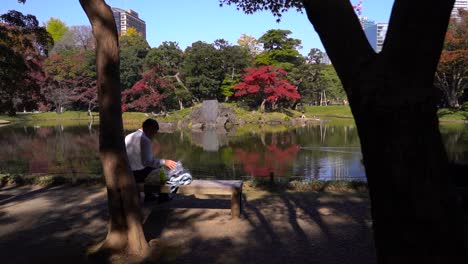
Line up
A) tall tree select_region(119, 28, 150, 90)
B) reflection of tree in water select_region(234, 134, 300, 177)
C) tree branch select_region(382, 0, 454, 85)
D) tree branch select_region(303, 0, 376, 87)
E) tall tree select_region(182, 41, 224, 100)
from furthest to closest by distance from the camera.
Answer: tall tree select_region(119, 28, 150, 90) < tall tree select_region(182, 41, 224, 100) < reflection of tree in water select_region(234, 134, 300, 177) < tree branch select_region(303, 0, 376, 87) < tree branch select_region(382, 0, 454, 85)

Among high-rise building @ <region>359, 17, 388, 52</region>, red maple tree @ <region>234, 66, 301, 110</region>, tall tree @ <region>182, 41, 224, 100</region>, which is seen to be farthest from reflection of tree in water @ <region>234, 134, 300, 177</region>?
high-rise building @ <region>359, 17, 388, 52</region>

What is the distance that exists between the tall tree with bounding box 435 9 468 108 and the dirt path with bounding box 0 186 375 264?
2192cm

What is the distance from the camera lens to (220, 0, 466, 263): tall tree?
4.62ft

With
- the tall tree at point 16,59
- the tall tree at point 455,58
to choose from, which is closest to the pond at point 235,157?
the tall tree at point 16,59

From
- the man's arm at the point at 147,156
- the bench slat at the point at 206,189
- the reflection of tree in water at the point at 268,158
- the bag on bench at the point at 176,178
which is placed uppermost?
the man's arm at the point at 147,156

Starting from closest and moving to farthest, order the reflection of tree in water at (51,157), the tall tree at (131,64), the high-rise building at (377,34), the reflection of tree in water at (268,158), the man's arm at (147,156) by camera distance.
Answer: the man's arm at (147,156) → the reflection of tree in water at (268,158) → the reflection of tree in water at (51,157) → the tall tree at (131,64) → the high-rise building at (377,34)

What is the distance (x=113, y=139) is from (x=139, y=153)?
1.12 metres

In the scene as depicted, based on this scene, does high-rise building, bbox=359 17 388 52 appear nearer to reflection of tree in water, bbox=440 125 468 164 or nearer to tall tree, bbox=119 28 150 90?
reflection of tree in water, bbox=440 125 468 164

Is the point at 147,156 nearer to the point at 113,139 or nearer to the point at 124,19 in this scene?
the point at 113,139

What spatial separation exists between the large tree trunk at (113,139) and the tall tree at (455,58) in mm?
23657

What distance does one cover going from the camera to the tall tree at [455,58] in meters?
24.6

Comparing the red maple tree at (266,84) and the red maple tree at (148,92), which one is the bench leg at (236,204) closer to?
the red maple tree at (266,84)

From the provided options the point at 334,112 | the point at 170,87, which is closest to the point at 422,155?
the point at 170,87

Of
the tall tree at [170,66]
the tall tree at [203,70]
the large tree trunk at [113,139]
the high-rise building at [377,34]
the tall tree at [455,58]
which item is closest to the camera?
the large tree trunk at [113,139]
